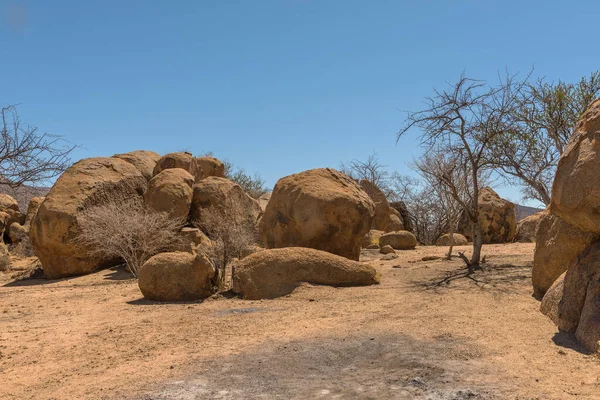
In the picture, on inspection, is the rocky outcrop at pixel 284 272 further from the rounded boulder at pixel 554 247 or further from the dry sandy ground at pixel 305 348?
the rounded boulder at pixel 554 247

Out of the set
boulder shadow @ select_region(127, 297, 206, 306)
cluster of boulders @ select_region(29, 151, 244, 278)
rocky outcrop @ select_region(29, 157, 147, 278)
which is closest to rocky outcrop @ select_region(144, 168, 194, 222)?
cluster of boulders @ select_region(29, 151, 244, 278)

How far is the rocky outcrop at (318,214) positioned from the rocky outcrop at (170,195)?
2.50m

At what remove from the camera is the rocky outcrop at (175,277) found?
803 centimetres

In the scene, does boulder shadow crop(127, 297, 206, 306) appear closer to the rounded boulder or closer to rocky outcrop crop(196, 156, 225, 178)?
the rounded boulder

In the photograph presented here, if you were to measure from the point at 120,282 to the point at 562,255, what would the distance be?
26.1ft

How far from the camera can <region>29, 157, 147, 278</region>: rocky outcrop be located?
1207 centimetres

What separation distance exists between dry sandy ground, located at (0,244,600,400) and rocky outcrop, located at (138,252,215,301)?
0.93 ft

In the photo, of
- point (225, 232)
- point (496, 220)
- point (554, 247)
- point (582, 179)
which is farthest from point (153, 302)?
point (496, 220)

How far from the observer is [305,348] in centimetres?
501

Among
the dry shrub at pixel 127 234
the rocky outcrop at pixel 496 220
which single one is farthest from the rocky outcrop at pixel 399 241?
the dry shrub at pixel 127 234

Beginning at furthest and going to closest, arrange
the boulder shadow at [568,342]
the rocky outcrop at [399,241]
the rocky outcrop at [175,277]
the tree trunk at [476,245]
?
the rocky outcrop at [399,241]
the tree trunk at [476,245]
the rocky outcrop at [175,277]
the boulder shadow at [568,342]

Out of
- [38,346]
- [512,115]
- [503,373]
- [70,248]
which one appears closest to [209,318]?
[38,346]

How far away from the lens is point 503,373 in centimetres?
404

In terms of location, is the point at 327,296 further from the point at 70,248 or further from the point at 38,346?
the point at 70,248
